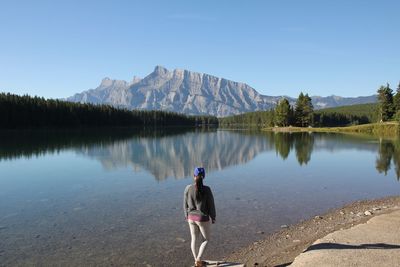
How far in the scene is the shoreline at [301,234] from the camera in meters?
14.9

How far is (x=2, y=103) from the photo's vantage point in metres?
138

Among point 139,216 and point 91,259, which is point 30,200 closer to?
point 139,216

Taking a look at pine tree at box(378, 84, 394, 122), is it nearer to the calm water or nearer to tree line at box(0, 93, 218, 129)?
the calm water

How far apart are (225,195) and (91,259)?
14.9 metres

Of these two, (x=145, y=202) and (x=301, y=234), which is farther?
(x=145, y=202)

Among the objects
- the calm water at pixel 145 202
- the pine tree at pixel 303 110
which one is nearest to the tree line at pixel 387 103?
the pine tree at pixel 303 110

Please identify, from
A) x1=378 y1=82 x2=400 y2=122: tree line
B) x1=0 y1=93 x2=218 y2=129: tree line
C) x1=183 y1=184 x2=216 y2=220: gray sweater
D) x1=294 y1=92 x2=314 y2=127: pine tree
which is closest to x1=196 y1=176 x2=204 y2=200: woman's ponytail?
x1=183 y1=184 x2=216 y2=220: gray sweater

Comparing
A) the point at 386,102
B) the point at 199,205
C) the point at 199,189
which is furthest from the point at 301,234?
the point at 386,102

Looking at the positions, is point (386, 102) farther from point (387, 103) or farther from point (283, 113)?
point (283, 113)

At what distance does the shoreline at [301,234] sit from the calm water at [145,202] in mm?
890

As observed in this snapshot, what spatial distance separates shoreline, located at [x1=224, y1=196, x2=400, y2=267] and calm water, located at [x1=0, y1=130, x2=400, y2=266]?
0.89 m

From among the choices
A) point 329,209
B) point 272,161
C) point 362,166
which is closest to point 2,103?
point 272,161

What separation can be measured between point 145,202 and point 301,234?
1192cm

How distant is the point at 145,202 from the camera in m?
25.9
